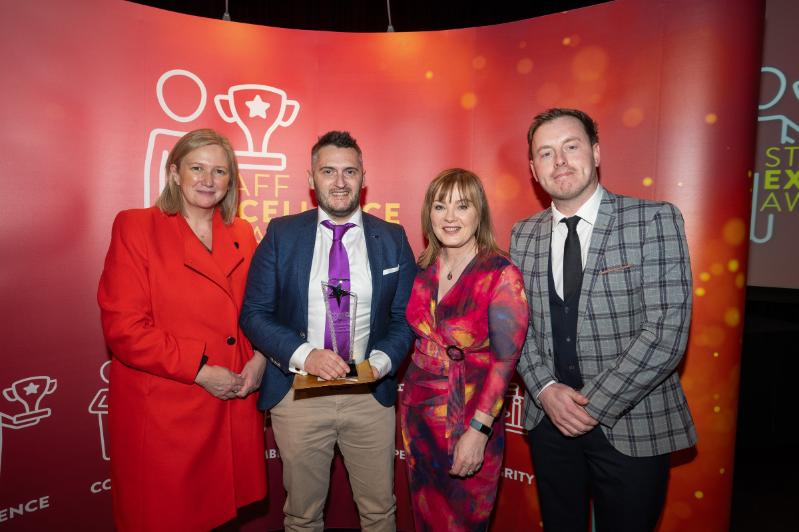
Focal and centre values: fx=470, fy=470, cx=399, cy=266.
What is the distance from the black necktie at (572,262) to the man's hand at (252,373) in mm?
1448

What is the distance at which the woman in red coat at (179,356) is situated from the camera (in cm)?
200

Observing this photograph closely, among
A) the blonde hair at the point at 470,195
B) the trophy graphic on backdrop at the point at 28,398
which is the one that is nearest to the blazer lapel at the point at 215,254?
the blonde hair at the point at 470,195

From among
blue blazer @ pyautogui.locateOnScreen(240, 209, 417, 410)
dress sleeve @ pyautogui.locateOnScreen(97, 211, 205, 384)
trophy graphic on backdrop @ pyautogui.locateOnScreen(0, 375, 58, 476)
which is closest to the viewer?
dress sleeve @ pyautogui.locateOnScreen(97, 211, 205, 384)

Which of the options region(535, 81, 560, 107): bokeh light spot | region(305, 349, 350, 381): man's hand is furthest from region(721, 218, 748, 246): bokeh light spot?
region(305, 349, 350, 381): man's hand

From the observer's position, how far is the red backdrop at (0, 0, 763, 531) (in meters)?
2.44

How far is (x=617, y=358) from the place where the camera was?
5.87ft

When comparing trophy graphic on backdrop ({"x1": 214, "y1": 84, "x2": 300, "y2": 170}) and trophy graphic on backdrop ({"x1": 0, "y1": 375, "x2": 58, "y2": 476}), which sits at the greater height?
trophy graphic on backdrop ({"x1": 214, "y1": 84, "x2": 300, "y2": 170})

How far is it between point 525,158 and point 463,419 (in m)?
1.74

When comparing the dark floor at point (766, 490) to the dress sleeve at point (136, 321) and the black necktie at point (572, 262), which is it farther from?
the dress sleeve at point (136, 321)

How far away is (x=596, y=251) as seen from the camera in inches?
72.6

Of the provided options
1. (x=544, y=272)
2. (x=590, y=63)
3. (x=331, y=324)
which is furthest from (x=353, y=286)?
(x=590, y=63)

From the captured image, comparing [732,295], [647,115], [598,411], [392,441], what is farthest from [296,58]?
[732,295]

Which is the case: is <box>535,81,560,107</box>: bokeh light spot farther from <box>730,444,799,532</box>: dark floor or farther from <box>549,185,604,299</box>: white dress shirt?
<box>730,444,799,532</box>: dark floor

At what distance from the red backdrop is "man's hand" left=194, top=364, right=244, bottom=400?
3.75ft
